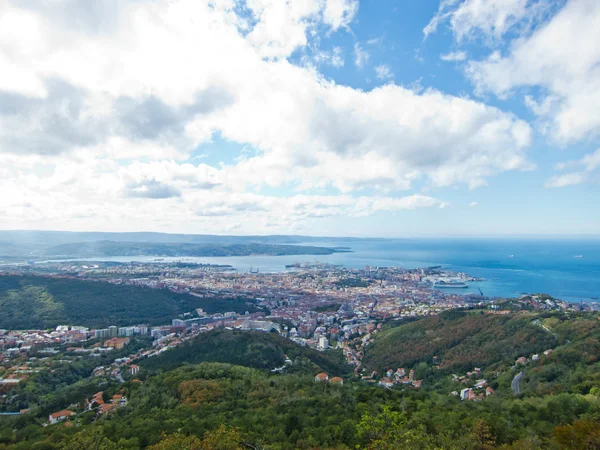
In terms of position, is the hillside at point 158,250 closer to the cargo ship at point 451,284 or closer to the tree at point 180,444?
the cargo ship at point 451,284

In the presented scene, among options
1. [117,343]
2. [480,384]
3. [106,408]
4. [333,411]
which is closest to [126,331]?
[117,343]

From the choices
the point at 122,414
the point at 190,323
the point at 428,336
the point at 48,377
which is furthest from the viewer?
the point at 190,323

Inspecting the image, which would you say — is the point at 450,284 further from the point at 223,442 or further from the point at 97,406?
the point at 223,442

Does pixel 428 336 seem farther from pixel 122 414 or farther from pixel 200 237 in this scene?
pixel 200 237

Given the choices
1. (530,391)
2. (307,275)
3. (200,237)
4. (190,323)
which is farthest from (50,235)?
(530,391)

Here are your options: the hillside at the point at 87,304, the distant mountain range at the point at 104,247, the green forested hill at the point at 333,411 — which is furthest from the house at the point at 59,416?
the distant mountain range at the point at 104,247

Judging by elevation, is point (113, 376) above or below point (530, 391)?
below
